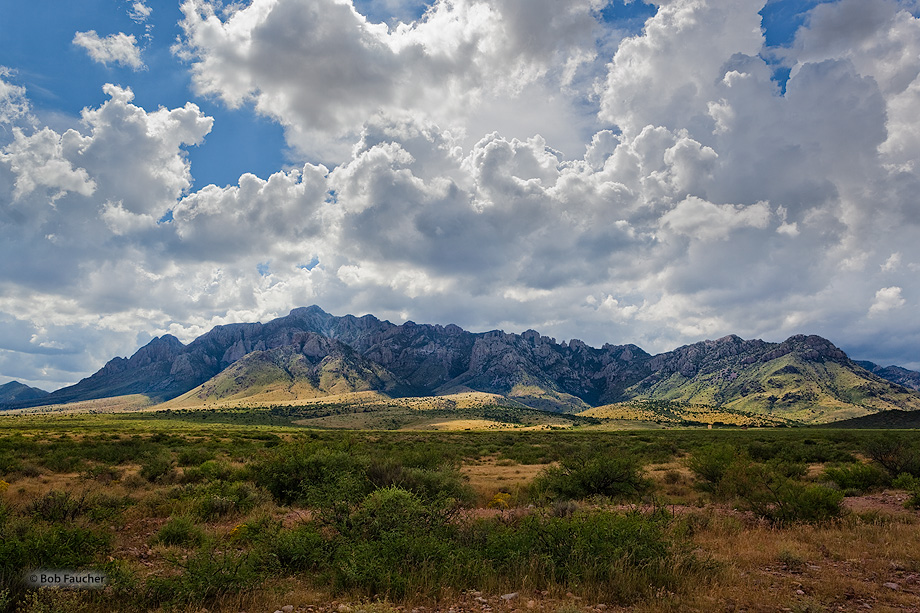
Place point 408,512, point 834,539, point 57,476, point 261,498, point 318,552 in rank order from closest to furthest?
point 318,552 < point 408,512 < point 834,539 < point 261,498 < point 57,476

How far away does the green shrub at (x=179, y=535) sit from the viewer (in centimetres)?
1230

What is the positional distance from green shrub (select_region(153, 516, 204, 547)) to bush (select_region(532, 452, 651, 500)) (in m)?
13.4

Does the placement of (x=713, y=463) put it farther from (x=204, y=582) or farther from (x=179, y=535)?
(x=179, y=535)

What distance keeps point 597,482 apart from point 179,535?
54.6ft

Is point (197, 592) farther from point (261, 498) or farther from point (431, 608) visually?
point (261, 498)

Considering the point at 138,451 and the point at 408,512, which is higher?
the point at 408,512

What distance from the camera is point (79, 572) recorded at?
789 centimetres

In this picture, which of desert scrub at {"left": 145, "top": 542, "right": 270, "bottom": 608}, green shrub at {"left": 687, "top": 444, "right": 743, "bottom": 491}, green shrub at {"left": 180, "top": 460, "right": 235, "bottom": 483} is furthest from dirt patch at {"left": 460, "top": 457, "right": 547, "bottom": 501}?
desert scrub at {"left": 145, "top": 542, "right": 270, "bottom": 608}

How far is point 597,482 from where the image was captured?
66.5 ft

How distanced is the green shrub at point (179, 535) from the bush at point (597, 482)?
13.4 m

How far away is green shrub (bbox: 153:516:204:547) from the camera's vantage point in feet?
40.3

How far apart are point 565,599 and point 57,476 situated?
103 feet

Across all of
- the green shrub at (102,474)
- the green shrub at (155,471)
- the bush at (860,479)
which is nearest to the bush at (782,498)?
the bush at (860,479)

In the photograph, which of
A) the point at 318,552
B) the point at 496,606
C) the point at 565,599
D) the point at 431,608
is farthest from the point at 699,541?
the point at 318,552
